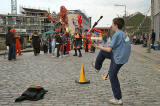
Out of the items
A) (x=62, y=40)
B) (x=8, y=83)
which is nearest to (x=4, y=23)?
(x=62, y=40)

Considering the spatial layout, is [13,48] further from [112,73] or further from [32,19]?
[32,19]

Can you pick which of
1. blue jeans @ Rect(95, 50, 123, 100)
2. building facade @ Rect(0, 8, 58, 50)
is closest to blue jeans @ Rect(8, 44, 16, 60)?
blue jeans @ Rect(95, 50, 123, 100)

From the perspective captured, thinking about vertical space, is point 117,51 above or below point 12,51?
above

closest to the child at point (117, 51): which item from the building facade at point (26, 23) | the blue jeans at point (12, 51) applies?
the blue jeans at point (12, 51)

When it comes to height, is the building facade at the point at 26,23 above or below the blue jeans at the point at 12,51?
above

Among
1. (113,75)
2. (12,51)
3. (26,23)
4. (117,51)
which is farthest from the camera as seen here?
(26,23)

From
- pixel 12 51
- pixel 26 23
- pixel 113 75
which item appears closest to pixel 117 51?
pixel 113 75

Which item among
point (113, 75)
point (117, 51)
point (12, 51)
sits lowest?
point (113, 75)

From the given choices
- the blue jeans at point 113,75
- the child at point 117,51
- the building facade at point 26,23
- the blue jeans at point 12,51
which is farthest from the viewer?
the building facade at point 26,23

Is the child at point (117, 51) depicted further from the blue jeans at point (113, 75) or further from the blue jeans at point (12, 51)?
the blue jeans at point (12, 51)

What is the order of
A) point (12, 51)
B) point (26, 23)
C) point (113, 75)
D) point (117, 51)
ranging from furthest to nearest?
point (26, 23)
point (12, 51)
point (113, 75)
point (117, 51)

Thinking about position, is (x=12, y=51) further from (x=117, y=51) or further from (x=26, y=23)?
(x=26, y=23)

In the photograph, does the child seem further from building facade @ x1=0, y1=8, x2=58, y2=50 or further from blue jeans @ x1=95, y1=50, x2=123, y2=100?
building facade @ x1=0, y1=8, x2=58, y2=50

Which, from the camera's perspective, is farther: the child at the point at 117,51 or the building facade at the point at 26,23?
the building facade at the point at 26,23
